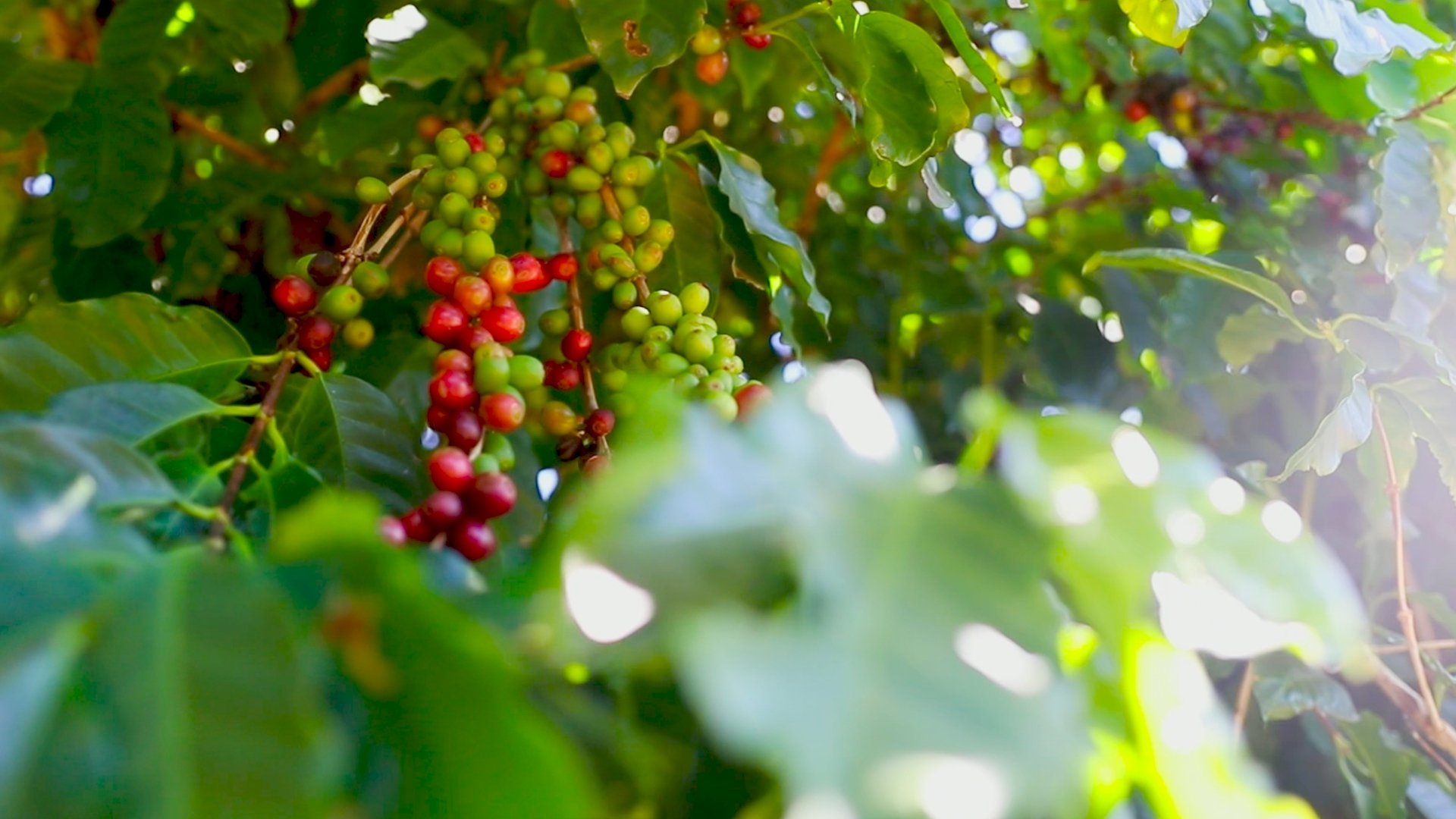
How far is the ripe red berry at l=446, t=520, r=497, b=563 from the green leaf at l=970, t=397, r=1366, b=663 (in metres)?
0.28

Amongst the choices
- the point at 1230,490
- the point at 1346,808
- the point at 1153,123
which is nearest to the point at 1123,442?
the point at 1230,490

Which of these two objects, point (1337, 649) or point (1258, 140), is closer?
point (1337, 649)

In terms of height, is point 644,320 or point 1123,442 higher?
point 1123,442

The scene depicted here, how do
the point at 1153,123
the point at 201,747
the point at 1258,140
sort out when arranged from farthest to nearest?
the point at 1153,123, the point at 1258,140, the point at 201,747

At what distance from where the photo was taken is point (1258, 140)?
66.4 inches

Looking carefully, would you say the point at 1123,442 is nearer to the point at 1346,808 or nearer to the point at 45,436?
the point at 45,436

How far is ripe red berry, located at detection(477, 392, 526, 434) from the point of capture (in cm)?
64

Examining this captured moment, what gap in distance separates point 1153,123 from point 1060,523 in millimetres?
1663

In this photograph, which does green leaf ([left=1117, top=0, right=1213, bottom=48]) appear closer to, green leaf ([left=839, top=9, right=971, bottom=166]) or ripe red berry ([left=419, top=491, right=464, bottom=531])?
green leaf ([left=839, top=9, right=971, bottom=166])

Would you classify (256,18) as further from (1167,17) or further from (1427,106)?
(1427,106)

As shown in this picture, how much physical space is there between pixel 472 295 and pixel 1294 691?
3.00ft

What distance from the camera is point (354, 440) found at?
0.69m

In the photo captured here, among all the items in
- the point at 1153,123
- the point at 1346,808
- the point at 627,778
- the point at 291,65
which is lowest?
the point at 1346,808

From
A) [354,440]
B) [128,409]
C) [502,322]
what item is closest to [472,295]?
[502,322]
